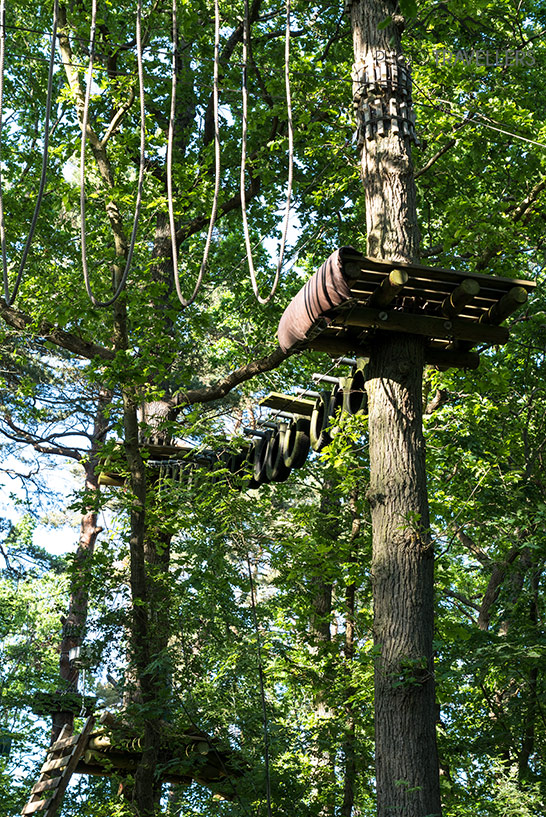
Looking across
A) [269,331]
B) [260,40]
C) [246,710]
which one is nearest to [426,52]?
[260,40]

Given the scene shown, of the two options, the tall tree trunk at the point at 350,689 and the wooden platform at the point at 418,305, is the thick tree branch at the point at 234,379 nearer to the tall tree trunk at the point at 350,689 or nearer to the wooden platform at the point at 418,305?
the tall tree trunk at the point at 350,689

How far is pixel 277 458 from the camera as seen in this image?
6.99 metres

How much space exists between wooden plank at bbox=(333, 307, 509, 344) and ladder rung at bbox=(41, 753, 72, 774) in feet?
15.5

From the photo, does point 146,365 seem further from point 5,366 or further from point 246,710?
point 5,366

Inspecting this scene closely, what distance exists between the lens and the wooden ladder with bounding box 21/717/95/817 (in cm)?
659

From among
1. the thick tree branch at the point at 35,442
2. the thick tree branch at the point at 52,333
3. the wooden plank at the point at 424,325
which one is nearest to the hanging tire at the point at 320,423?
the wooden plank at the point at 424,325

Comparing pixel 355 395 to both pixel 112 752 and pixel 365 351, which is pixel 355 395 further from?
pixel 112 752

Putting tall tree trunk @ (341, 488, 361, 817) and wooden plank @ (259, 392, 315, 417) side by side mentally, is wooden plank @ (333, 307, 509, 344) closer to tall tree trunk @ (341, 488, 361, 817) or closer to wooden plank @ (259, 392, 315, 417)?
wooden plank @ (259, 392, 315, 417)

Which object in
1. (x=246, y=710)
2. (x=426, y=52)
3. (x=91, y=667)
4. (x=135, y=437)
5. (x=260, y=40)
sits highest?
(x=260, y=40)

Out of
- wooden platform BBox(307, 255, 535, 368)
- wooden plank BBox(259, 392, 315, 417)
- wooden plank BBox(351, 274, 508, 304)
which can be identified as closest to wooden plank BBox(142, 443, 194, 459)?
wooden plank BBox(259, 392, 315, 417)

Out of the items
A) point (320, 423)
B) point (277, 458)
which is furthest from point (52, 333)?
point (320, 423)

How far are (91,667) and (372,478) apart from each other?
3157 millimetres

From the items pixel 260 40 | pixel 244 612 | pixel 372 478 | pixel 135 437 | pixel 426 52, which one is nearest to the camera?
pixel 372 478

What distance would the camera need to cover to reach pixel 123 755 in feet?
26.3
